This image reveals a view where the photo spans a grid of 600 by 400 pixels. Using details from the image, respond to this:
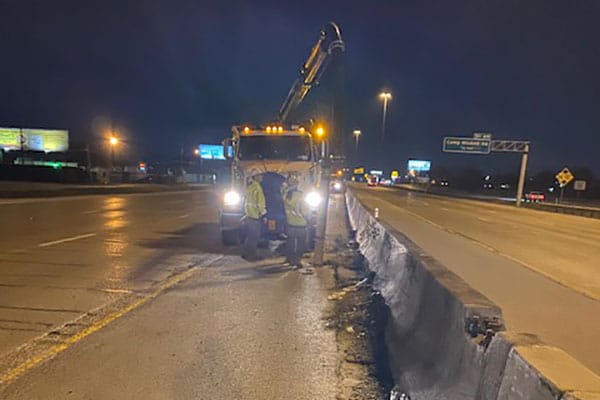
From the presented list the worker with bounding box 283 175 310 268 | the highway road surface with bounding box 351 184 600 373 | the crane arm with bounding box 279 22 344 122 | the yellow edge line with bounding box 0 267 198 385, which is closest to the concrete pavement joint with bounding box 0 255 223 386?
the yellow edge line with bounding box 0 267 198 385

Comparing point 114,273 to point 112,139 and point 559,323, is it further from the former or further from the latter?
point 112,139

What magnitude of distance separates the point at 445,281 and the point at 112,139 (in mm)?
82311

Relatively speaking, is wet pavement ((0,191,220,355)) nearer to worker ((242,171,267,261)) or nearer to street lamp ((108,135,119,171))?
worker ((242,171,267,261))

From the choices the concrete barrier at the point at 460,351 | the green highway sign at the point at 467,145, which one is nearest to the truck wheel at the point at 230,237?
the concrete barrier at the point at 460,351

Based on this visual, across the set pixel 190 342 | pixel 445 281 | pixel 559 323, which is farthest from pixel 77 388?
pixel 559 323

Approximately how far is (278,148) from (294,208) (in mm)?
1971

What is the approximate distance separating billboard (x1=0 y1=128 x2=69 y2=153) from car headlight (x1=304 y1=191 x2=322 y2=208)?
73819 mm

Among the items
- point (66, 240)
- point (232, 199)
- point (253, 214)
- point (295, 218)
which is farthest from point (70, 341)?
point (66, 240)

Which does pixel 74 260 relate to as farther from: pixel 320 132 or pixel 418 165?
pixel 418 165

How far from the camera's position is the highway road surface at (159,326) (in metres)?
3.89

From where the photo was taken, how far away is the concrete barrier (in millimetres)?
2164

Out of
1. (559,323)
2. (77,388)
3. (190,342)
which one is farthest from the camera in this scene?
(559,323)

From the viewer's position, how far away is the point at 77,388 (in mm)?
3742

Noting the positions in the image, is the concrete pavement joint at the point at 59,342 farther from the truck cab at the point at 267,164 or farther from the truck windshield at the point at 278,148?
the truck windshield at the point at 278,148
